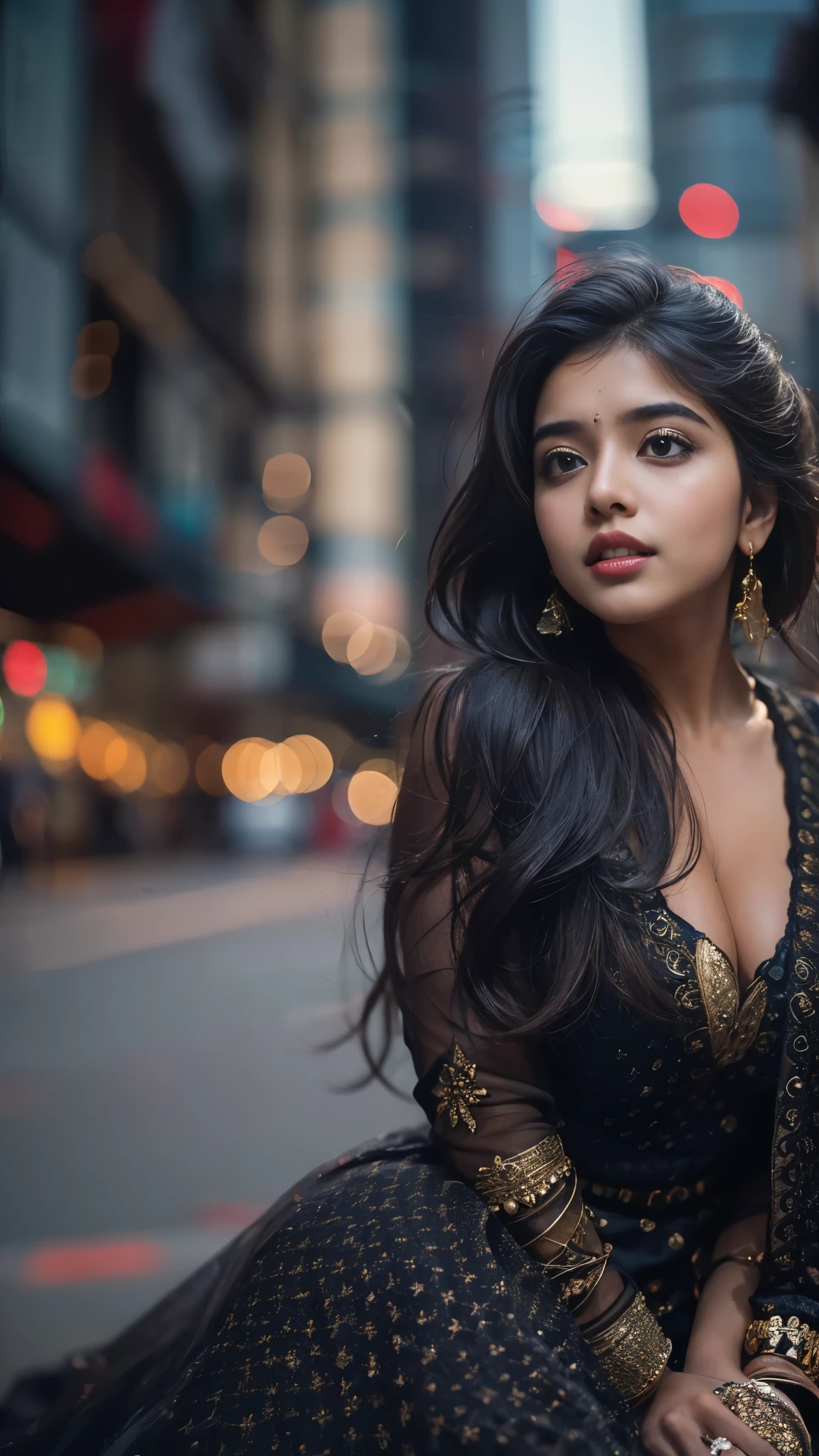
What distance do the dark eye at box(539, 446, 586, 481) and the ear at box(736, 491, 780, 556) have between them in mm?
247

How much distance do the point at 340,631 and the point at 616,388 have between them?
38887mm

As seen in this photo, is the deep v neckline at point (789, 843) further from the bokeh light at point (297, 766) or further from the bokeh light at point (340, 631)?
the bokeh light at point (297, 766)

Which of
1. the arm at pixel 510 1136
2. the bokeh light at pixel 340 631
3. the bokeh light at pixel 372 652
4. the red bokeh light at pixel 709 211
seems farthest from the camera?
the bokeh light at pixel 340 631

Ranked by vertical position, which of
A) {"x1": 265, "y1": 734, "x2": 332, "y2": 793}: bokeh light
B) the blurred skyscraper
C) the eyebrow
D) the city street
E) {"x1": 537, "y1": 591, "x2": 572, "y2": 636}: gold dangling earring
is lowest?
{"x1": 265, "y1": 734, "x2": 332, "y2": 793}: bokeh light

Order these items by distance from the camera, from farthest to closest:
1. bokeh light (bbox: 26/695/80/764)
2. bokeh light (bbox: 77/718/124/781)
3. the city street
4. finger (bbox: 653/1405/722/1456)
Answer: bokeh light (bbox: 77/718/124/781) < bokeh light (bbox: 26/695/80/764) < the city street < finger (bbox: 653/1405/722/1456)

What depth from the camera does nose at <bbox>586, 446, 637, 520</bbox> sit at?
1407 millimetres

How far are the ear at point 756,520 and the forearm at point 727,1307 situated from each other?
0.92 metres

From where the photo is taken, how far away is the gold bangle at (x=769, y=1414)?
1271mm

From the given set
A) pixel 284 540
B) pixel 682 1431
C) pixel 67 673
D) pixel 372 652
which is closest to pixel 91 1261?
pixel 682 1431

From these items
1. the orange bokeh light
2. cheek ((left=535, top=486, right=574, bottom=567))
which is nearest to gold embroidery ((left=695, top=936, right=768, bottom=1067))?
cheek ((left=535, top=486, right=574, bottom=567))

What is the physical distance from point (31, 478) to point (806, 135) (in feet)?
26.7

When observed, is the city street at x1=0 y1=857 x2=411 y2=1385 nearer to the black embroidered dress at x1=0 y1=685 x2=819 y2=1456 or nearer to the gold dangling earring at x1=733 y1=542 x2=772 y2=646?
the black embroidered dress at x1=0 y1=685 x2=819 y2=1456

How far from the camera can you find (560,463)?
150 centimetres

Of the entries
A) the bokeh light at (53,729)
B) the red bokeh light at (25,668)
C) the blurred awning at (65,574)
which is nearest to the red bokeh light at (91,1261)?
the blurred awning at (65,574)
